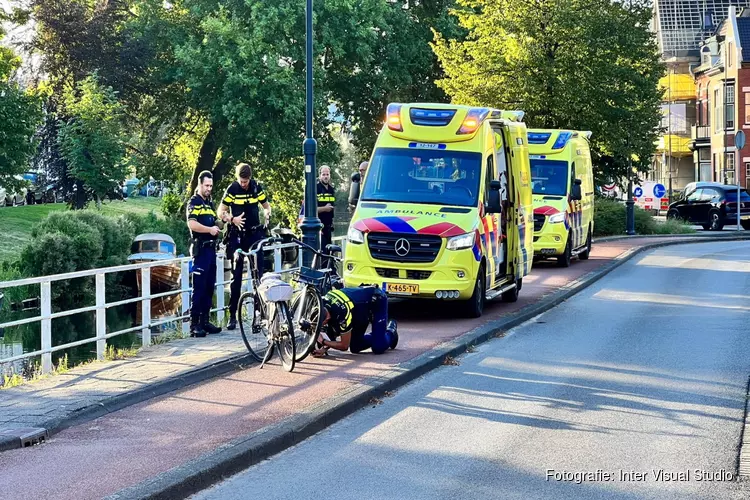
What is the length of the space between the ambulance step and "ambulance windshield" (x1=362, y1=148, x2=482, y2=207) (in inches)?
56.5

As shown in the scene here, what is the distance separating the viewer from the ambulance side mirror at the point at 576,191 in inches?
997

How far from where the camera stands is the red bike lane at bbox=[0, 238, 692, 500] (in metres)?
6.66

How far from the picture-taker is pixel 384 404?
9.45 meters

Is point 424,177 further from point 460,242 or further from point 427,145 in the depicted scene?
point 460,242

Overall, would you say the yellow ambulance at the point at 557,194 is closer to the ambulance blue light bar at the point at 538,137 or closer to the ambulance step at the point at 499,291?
the ambulance blue light bar at the point at 538,137

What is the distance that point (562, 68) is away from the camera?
34.0 metres

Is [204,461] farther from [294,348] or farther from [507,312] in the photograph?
[507,312]

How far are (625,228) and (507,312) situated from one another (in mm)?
24773

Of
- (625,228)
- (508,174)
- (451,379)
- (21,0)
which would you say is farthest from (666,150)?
(451,379)

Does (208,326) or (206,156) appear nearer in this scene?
(208,326)

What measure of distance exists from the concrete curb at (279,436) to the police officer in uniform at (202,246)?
2.95 meters

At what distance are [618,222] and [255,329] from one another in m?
29.6

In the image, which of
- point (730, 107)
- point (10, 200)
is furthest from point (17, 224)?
point (730, 107)

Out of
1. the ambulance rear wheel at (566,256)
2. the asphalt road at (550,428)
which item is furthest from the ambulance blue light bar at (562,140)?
the asphalt road at (550,428)
